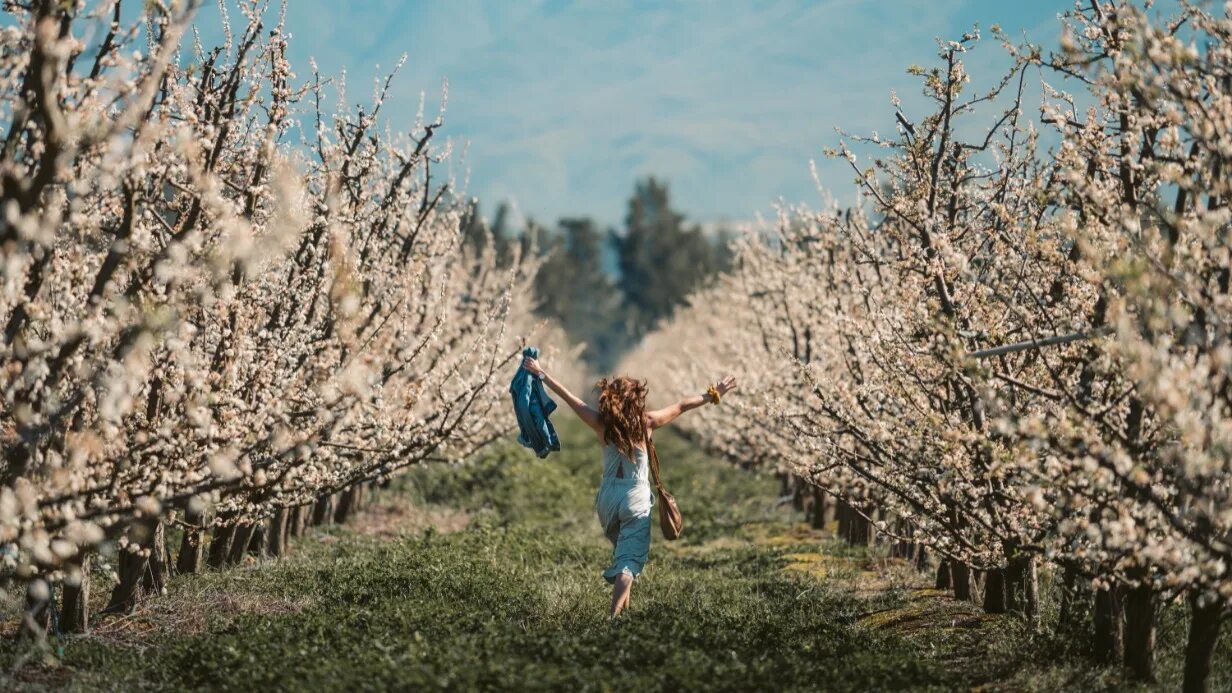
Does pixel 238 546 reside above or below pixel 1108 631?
below

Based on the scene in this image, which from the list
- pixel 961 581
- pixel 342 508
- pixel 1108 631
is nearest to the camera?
pixel 1108 631

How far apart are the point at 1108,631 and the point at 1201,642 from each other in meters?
0.96

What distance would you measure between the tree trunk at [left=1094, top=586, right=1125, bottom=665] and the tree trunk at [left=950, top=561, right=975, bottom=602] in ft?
7.89

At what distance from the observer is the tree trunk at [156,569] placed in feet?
30.1

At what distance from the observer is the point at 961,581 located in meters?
10.2

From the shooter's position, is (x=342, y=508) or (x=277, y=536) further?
(x=342, y=508)

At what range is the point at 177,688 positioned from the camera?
678cm

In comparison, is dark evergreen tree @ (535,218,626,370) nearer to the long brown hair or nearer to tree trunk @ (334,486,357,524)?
tree trunk @ (334,486,357,524)

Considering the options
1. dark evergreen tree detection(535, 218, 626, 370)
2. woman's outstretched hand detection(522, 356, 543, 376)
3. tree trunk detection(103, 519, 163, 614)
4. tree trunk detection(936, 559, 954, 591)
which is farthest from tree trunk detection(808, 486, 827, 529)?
dark evergreen tree detection(535, 218, 626, 370)

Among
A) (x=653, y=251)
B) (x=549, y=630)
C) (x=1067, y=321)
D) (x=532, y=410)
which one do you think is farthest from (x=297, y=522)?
(x=653, y=251)

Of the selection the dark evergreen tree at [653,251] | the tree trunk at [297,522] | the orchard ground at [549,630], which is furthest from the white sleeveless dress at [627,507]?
the dark evergreen tree at [653,251]

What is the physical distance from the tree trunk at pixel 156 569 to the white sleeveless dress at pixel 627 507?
3548 mm

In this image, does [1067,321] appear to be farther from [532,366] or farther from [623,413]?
[532,366]

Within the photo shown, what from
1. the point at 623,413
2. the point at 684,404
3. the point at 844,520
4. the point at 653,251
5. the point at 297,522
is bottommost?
the point at 297,522
